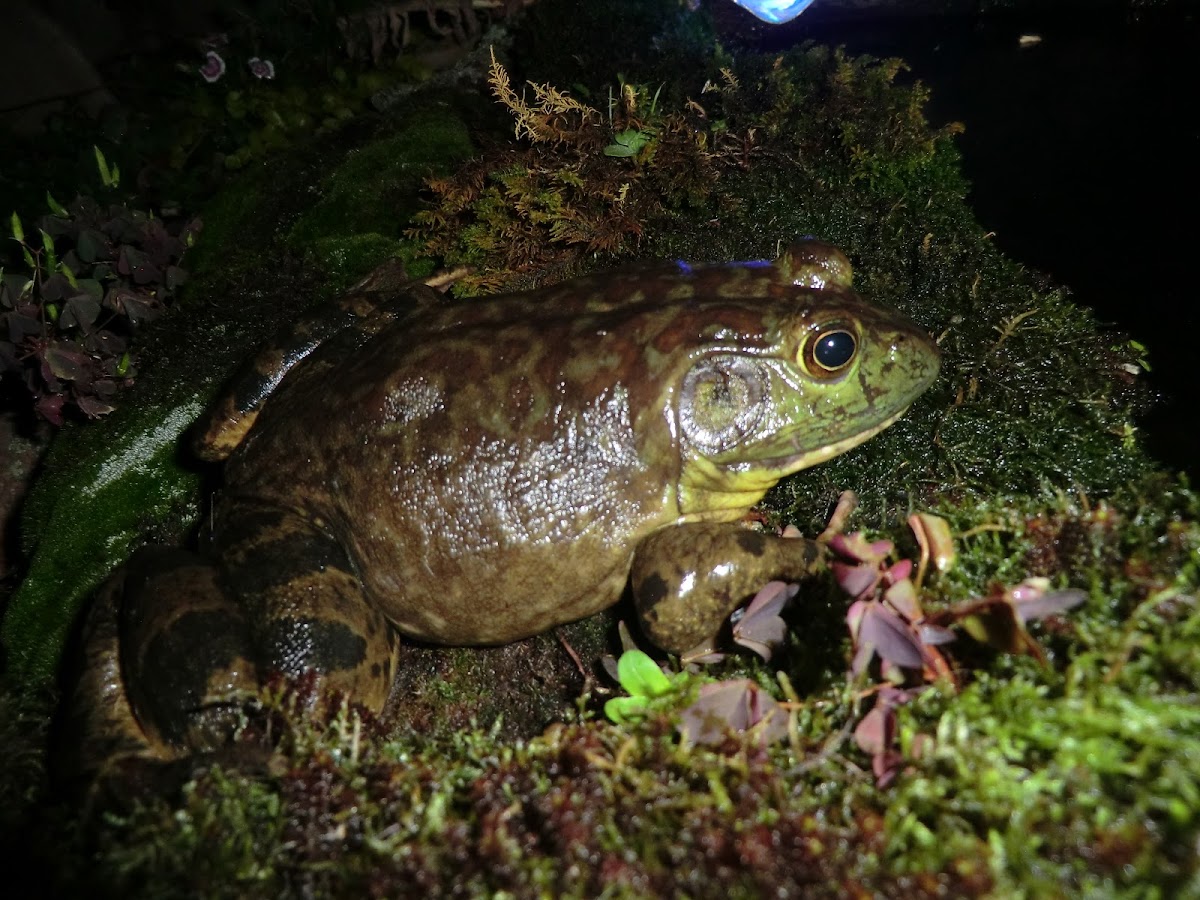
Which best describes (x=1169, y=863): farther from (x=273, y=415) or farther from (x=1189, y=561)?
(x=273, y=415)

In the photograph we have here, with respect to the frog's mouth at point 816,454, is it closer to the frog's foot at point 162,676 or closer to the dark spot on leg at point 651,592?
the dark spot on leg at point 651,592

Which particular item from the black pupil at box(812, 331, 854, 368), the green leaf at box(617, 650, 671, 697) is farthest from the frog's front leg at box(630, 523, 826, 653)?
the black pupil at box(812, 331, 854, 368)

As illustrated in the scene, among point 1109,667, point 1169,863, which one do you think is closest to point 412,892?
point 1169,863

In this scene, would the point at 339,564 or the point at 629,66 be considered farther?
the point at 629,66

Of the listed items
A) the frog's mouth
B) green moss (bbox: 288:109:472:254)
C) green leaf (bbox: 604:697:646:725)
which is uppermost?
green moss (bbox: 288:109:472:254)

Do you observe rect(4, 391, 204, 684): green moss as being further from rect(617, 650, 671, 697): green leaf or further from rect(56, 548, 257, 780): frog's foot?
rect(617, 650, 671, 697): green leaf

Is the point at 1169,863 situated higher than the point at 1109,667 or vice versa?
the point at 1109,667

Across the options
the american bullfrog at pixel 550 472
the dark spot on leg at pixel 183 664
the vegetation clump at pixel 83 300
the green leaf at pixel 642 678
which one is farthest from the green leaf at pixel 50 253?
the green leaf at pixel 642 678

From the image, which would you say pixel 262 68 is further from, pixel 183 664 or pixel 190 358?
pixel 183 664
